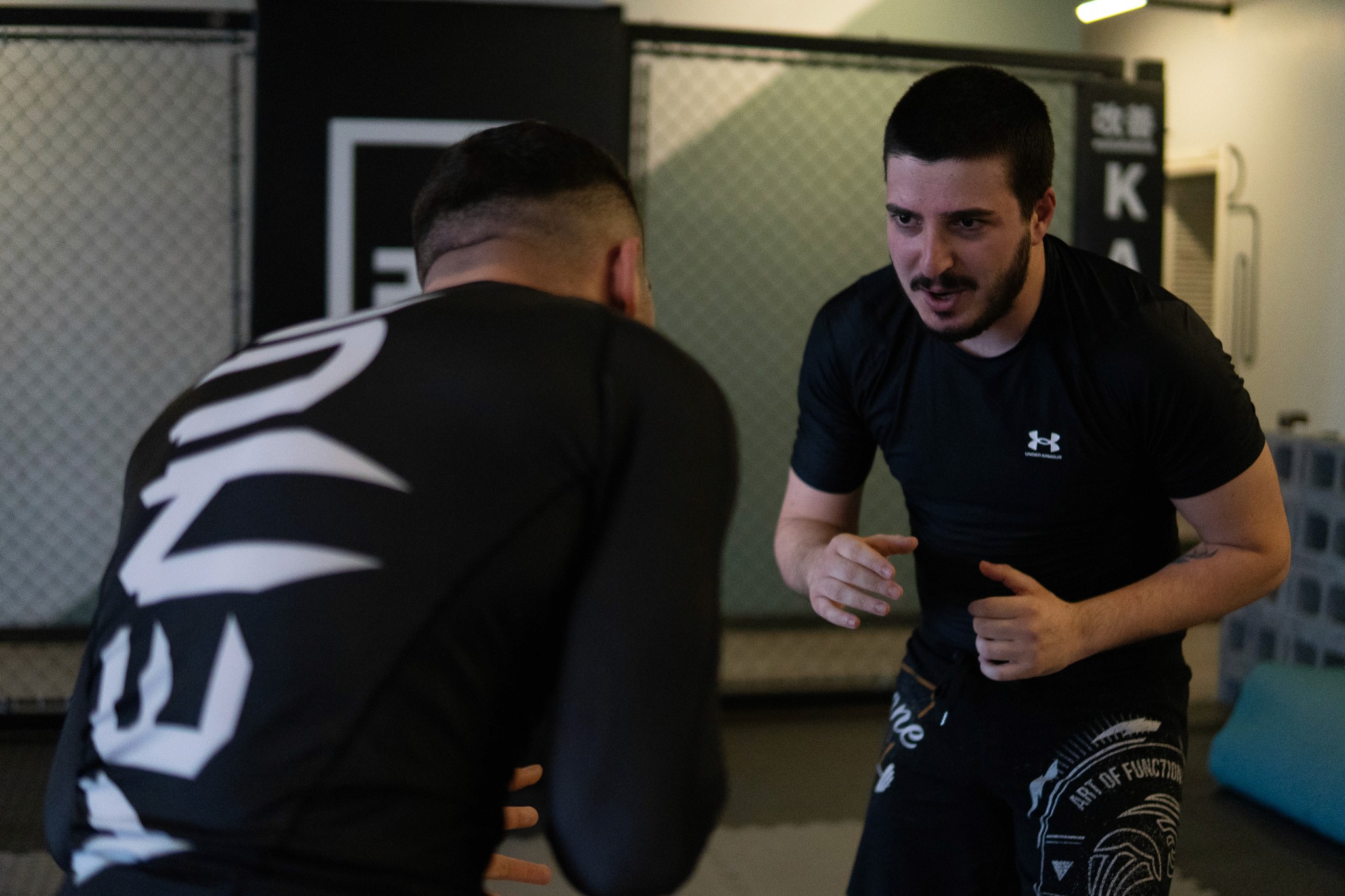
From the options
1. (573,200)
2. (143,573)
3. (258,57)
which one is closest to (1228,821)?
(573,200)

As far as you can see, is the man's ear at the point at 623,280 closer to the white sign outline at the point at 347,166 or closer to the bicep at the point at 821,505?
the bicep at the point at 821,505

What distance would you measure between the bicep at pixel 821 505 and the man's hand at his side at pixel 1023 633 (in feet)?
1.34

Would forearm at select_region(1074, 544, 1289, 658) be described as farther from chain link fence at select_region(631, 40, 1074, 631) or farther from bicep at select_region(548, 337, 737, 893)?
chain link fence at select_region(631, 40, 1074, 631)

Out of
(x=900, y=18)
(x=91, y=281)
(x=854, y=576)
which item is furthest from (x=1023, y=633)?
(x=900, y=18)

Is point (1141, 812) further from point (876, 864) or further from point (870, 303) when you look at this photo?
point (870, 303)

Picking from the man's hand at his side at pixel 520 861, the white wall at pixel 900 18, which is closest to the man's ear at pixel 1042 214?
the man's hand at his side at pixel 520 861

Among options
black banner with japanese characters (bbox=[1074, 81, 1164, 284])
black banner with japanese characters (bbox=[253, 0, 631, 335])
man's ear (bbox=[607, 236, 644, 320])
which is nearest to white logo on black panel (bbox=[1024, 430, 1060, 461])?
man's ear (bbox=[607, 236, 644, 320])

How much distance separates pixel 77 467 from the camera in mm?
4004

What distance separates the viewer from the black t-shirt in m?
1.42

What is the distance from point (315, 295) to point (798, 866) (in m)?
1.98

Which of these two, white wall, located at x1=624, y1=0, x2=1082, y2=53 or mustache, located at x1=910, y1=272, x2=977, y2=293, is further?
white wall, located at x1=624, y1=0, x2=1082, y2=53

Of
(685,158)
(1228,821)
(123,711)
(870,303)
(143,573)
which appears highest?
(685,158)

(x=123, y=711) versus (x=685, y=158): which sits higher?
(x=685, y=158)

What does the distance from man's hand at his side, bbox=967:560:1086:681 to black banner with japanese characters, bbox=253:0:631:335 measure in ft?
6.83
